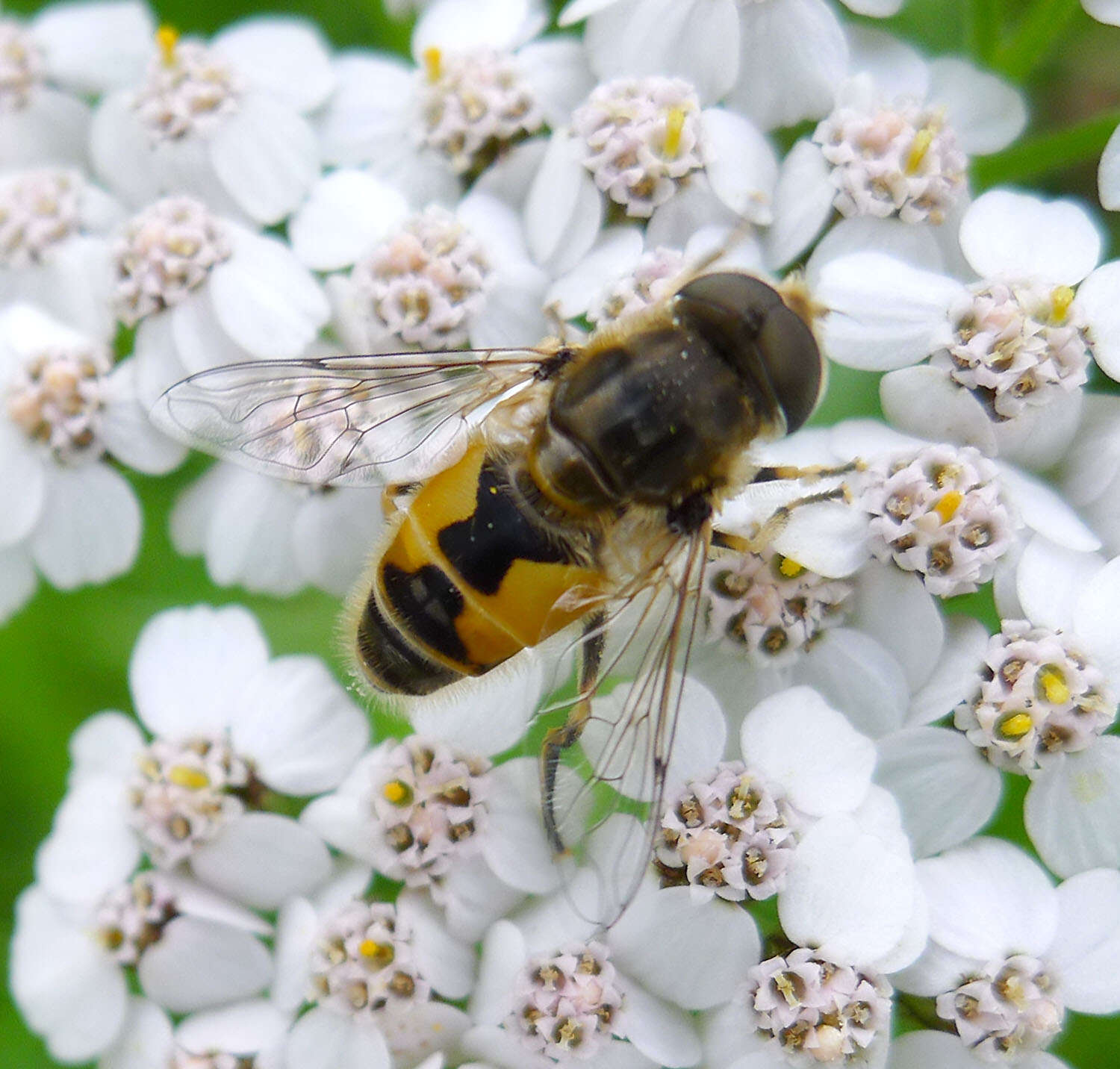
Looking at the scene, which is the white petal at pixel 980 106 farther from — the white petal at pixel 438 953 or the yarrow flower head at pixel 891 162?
the white petal at pixel 438 953

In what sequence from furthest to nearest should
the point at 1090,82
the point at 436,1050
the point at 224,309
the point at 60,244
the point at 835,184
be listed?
1. the point at 1090,82
2. the point at 60,244
3. the point at 224,309
4. the point at 835,184
5. the point at 436,1050

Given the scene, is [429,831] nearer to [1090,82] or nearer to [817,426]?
[817,426]

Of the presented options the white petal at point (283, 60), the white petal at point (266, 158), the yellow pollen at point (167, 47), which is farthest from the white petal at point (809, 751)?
the yellow pollen at point (167, 47)

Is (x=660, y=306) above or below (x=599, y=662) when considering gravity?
above

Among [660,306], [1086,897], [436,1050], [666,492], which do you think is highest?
→ [660,306]

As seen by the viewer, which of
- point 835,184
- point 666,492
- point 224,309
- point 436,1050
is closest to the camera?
point 666,492

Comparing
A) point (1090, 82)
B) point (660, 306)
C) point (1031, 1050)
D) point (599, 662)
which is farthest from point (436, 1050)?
point (1090, 82)

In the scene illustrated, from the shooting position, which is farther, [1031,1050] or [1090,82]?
[1090,82]

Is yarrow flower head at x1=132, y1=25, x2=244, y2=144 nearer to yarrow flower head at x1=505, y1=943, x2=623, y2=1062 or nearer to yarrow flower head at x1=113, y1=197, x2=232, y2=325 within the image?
yarrow flower head at x1=113, y1=197, x2=232, y2=325
